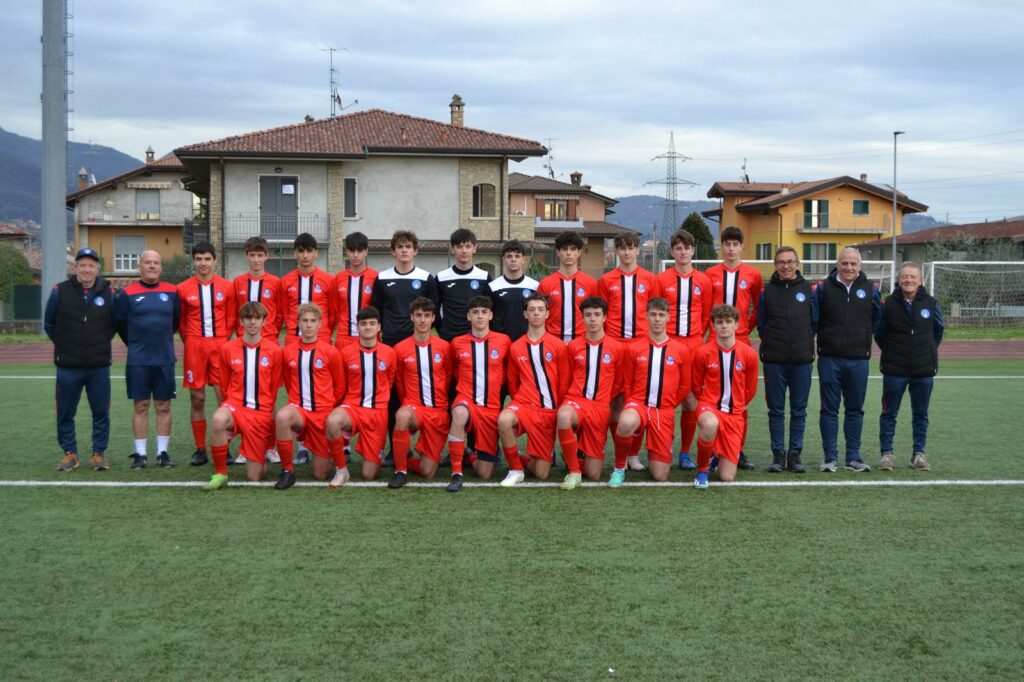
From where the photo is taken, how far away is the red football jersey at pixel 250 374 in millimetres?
6527

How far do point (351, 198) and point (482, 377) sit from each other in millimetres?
24859

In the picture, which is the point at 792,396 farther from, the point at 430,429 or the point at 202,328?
the point at 202,328

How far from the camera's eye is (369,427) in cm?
646

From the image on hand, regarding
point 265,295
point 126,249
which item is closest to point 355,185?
point 265,295

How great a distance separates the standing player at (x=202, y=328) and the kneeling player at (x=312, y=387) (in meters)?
0.88

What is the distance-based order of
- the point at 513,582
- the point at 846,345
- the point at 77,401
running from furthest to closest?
the point at 77,401
the point at 846,345
the point at 513,582

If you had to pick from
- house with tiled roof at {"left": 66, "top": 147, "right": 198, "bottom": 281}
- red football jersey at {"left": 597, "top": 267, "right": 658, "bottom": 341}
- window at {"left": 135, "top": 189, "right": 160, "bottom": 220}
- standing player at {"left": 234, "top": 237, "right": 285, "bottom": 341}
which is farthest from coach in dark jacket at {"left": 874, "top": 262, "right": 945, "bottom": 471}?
window at {"left": 135, "top": 189, "right": 160, "bottom": 220}

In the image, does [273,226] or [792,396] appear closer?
[792,396]

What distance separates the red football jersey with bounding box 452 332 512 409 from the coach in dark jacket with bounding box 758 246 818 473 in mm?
2014

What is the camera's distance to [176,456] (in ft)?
24.6

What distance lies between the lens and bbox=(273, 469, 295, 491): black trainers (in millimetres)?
6250

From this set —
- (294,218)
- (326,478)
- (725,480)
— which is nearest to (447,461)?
(326,478)

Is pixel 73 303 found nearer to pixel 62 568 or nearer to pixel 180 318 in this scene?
pixel 180 318

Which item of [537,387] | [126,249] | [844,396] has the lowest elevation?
[844,396]
